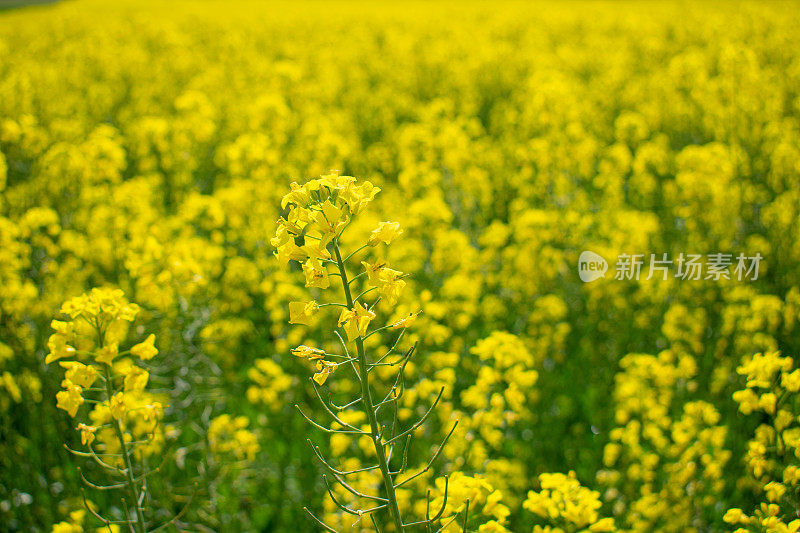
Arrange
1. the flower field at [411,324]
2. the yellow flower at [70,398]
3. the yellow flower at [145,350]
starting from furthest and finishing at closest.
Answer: the flower field at [411,324] → the yellow flower at [145,350] → the yellow flower at [70,398]

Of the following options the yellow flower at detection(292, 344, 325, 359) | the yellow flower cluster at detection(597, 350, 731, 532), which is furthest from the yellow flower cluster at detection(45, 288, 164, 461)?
the yellow flower cluster at detection(597, 350, 731, 532)

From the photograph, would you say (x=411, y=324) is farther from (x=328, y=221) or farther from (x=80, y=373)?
(x=80, y=373)

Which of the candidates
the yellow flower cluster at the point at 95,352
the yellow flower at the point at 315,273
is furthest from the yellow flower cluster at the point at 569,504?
the yellow flower cluster at the point at 95,352

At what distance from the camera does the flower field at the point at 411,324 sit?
205 centimetres

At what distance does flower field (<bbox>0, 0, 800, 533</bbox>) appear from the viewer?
2.05 metres

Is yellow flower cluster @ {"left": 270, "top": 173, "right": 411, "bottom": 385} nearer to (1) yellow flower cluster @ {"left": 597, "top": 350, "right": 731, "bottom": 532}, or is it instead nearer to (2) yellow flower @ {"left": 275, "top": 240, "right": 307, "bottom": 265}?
(2) yellow flower @ {"left": 275, "top": 240, "right": 307, "bottom": 265}

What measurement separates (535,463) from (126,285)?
267 cm

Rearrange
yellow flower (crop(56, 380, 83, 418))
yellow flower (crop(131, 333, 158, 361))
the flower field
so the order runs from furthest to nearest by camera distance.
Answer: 1. the flower field
2. yellow flower (crop(131, 333, 158, 361))
3. yellow flower (crop(56, 380, 83, 418))

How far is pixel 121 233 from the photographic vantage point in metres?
4.12

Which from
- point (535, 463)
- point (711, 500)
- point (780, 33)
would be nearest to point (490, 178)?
point (535, 463)

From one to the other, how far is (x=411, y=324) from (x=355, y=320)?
223 millimetres

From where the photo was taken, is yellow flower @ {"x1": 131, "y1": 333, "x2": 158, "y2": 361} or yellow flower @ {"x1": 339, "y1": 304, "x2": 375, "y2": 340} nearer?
yellow flower @ {"x1": 339, "y1": 304, "x2": 375, "y2": 340}

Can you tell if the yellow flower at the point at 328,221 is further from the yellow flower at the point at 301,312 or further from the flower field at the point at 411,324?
the yellow flower at the point at 301,312

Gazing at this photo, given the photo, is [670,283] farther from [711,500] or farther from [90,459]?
[90,459]
